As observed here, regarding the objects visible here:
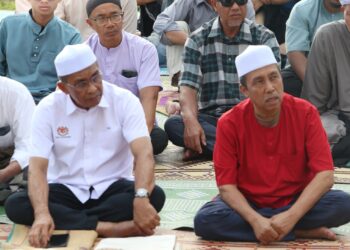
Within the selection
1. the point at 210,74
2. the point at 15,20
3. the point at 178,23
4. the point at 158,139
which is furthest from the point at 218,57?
the point at 178,23

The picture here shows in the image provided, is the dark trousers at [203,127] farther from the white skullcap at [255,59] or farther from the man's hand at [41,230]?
the man's hand at [41,230]

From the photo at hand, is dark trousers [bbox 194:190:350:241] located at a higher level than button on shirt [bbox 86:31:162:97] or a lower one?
lower

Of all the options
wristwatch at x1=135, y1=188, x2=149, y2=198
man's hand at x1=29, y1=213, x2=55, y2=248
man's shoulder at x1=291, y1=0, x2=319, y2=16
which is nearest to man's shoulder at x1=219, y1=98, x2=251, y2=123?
wristwatch at x1=135, y1=188, x2=149, y2=198

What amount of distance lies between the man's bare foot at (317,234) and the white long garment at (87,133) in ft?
2.97

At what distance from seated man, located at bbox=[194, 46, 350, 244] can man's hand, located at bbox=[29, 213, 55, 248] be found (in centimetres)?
72

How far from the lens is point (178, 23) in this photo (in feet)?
26.7

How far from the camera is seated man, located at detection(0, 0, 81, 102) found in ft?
21.9

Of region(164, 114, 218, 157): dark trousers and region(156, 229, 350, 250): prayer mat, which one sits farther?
region(164, 114, 218, 157): dark trousers

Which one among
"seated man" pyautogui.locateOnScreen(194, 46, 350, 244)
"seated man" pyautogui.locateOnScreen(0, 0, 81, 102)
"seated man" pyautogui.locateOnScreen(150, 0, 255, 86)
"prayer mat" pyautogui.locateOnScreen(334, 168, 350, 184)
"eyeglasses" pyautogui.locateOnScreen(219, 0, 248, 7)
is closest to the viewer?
"seated man" pyautogui.locateOnScreen(194, 46, 350, 244)

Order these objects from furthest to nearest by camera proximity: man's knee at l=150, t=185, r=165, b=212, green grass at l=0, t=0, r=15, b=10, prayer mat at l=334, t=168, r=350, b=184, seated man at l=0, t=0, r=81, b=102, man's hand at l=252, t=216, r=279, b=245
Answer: green grass at l=0, t=0, r=15, b=10 < seated man at l=0, t=0, r=81, b=102 < prayer mat at l=334, t=168, r=350, b=184 < man's knee at l=150, t=185, r=165, b=212 < man's hand at l=252, t=216, r=279, b=245

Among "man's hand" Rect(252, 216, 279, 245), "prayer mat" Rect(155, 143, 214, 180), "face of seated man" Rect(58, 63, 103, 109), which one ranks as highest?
"face of seated man" Rect(58, 63, 103, 109)

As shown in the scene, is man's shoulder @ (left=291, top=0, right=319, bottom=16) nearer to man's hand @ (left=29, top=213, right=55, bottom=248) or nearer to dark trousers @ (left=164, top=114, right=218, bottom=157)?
dark trousers @ (left=164, top=114, right=218, bottom=157)

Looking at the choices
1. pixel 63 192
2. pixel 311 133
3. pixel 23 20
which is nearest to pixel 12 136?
pixel 63 192

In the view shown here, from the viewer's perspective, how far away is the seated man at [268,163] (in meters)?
4.55
